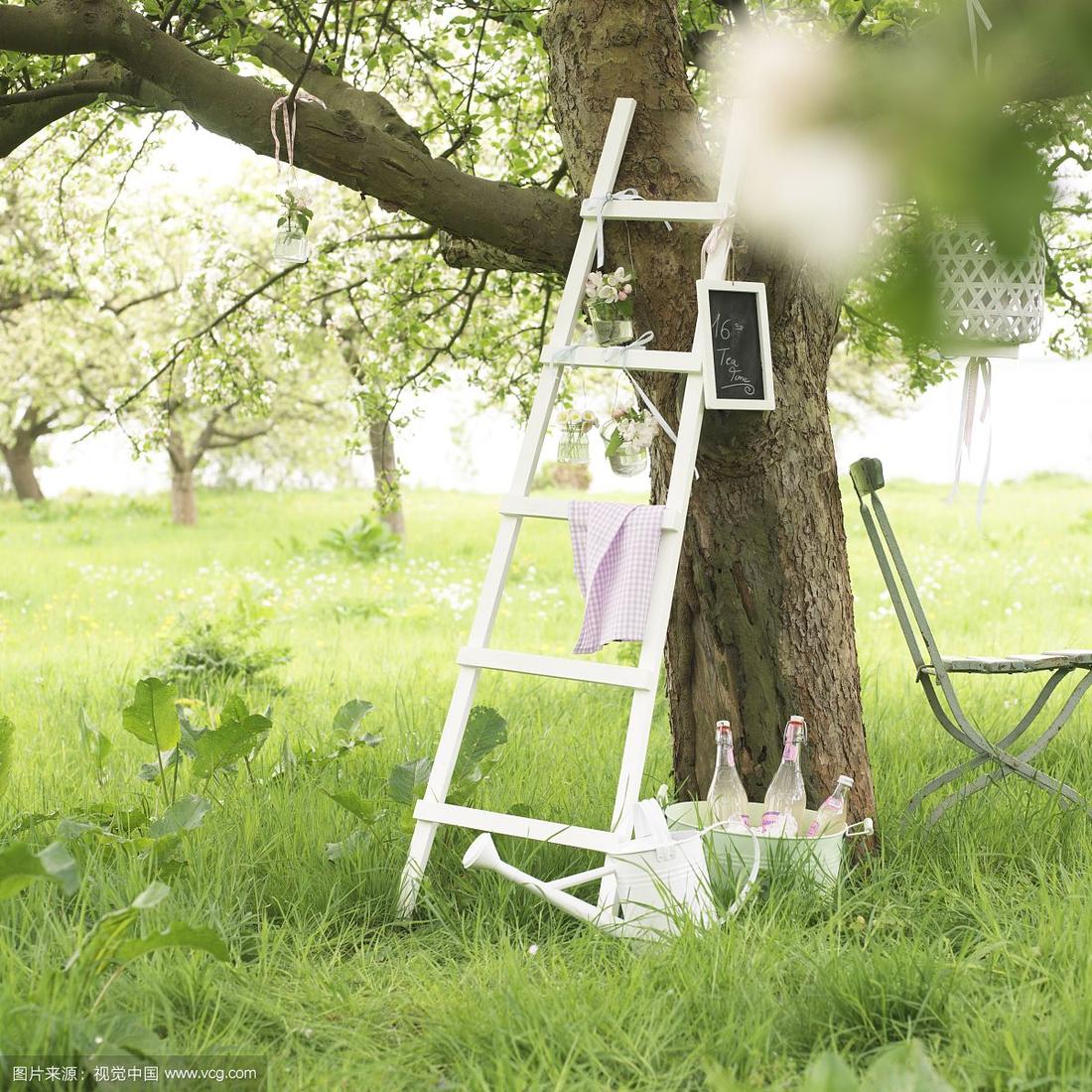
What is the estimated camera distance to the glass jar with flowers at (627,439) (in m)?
3.09

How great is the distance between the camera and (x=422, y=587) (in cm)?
878

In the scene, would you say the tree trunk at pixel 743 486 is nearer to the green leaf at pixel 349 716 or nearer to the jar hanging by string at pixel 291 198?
the jar hanging by string at pixel 291 198

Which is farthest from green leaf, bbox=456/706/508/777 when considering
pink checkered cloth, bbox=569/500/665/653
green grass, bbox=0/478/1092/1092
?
pink checkered cloth, bbox=569/500/665/653

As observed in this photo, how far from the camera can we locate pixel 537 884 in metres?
2.64

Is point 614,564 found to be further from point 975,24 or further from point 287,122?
point 975,24

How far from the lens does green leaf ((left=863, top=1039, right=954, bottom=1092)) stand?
180 centimetres

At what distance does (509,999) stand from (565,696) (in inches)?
117

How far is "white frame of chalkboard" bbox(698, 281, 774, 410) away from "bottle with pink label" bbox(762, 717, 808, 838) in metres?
0.82

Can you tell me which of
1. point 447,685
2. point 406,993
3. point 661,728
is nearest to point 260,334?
point 447,685

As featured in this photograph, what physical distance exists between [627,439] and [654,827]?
101 cm

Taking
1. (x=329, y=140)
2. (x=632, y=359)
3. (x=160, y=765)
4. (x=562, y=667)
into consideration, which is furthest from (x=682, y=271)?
(x=160, y=765)

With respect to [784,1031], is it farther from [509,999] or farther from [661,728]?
[661,728]

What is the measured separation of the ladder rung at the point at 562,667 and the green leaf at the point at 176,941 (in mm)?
881

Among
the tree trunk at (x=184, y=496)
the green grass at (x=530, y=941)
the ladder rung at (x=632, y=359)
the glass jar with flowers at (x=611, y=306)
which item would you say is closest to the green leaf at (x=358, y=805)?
the green grass at (x=530, y=941)
